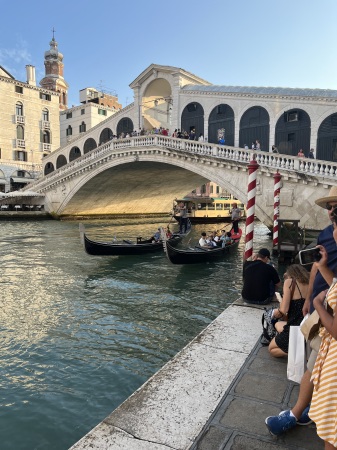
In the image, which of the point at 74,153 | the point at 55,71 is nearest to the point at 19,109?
the point at 74,153

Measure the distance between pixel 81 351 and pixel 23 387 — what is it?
Result: 787 mm

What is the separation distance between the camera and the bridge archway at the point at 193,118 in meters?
16.6

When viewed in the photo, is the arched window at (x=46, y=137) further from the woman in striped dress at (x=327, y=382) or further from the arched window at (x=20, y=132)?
the woman in striped dress at (x=327, y=382)

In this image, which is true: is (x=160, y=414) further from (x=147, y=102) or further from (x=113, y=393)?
(x=147, y=102)

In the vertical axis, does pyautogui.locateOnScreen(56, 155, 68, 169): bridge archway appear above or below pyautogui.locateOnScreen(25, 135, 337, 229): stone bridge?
above

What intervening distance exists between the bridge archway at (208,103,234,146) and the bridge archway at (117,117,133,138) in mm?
5863

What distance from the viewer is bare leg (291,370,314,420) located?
1.67m

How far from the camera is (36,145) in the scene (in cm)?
2733

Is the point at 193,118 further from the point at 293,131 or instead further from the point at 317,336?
the point at 317,336

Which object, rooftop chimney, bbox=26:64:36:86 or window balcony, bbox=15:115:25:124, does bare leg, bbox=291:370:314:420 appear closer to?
window balcony, bbox=15:115:25:124

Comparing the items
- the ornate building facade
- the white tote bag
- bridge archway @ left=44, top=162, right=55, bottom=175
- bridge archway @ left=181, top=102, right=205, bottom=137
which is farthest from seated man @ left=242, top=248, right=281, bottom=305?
bridge archway @ left=44, top=162, right=55, bottom=175

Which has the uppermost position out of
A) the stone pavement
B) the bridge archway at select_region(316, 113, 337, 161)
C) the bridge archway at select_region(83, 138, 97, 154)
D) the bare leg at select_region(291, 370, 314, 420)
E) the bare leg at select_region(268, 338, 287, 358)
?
the bridge archway at select_region(83, 138, 97, 154)

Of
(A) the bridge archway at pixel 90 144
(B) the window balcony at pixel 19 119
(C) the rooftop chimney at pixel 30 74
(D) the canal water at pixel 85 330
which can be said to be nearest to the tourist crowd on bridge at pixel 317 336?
(D) the canal water at pixel 85 330

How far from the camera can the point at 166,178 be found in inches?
824
